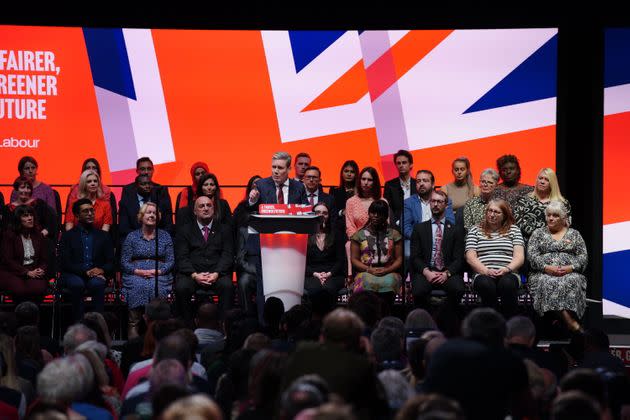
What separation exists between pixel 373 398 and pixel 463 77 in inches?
268

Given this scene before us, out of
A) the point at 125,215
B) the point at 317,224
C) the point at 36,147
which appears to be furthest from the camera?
the point at 36,147

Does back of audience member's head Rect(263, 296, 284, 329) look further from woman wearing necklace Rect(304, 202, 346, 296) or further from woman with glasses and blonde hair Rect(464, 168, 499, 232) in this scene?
woman with glasses and blonde hair Rect(464, 168, 499, 232)

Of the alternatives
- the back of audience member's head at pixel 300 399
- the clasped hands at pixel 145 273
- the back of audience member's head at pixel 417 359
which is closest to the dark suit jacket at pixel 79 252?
the clasped hands at pixel 145 273

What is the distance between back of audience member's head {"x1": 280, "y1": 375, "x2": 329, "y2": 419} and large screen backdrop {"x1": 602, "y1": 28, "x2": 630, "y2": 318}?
747 centimetres

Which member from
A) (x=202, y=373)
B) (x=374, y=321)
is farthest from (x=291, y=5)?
(x=202, y=373)

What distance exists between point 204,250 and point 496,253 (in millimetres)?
2351

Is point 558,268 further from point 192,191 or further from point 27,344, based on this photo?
point 27,344

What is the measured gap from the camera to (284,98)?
35.8 feet

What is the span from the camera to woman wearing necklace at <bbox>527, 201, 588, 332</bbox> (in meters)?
8.72

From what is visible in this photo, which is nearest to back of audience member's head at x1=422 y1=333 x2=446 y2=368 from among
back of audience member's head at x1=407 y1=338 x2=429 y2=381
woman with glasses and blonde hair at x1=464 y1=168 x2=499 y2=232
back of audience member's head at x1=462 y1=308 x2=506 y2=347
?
back of audience member's head at x1=407 y1=338 x2=429 y2=381

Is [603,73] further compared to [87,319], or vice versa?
[603,73]

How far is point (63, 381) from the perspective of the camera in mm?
4410

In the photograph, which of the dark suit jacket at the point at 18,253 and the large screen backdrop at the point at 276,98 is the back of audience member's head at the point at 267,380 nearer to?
the dark suit jacket at the point at 18,253

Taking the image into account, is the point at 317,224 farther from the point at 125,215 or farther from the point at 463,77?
the point at 463,77
